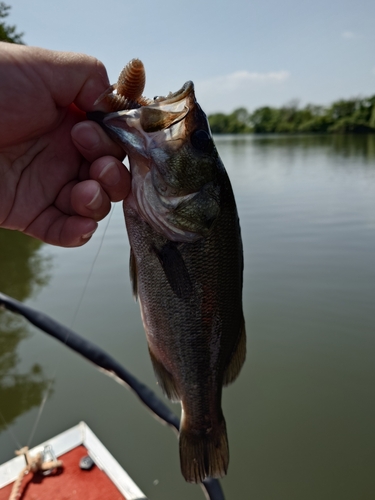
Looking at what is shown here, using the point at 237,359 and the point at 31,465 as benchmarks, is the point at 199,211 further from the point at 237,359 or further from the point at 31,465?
the point at 31,465

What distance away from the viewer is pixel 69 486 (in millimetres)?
3066

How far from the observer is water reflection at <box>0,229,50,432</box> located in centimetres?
476

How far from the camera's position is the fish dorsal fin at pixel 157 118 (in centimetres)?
159

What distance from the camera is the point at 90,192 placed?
1.90 m

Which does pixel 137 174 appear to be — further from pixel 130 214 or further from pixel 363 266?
pixel 363 266

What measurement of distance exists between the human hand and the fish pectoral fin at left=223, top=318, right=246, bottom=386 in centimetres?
88

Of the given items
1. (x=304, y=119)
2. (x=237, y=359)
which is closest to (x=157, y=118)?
(x=237, y=359)

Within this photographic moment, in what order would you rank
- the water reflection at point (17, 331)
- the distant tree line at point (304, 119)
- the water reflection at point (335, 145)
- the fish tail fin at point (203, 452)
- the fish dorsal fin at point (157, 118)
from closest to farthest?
1. the fish dorsal fin at point (157, 118)
2. the fish tail fin at point (203, 452)
3. the water reflection at point (17, 331)
4. the water reflection at point (335, 145)
5. the distant tree line at point (304, 119)

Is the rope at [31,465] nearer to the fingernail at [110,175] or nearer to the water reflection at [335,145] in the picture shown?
the fingernail at [110,175]

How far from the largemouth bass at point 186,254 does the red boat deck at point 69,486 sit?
1.47 meters

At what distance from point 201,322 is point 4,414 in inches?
150

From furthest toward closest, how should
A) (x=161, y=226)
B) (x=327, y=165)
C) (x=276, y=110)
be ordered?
(x=276, y=110)
(x=327, y=165)
(x=161, y=226)

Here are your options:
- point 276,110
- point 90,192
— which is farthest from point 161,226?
point 276,110

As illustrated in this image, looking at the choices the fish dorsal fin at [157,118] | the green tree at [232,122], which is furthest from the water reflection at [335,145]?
the green tree at [232,122]
